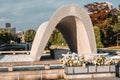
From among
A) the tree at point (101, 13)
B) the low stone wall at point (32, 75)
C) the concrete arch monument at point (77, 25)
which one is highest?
the tree at point (101, 13)

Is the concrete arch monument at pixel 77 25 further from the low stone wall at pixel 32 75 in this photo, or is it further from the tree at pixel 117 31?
the tree at pixel 117 31

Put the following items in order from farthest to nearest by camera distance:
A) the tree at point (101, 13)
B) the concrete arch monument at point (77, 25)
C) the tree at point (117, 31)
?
the tree at point (101, 13), the tree at point (117, 31), the concrete arch monument at point (77, 25)

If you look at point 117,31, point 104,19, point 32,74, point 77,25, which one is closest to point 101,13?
point 104,19

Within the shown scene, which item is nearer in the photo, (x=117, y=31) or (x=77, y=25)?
(x=77, y=25)

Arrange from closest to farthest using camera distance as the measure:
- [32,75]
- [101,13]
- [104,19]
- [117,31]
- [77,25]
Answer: [32,75]
[77,25]
[117,31]
[101,13]
[104,19]

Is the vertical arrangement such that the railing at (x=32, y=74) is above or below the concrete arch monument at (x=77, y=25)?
below

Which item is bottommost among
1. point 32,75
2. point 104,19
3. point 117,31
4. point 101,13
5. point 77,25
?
point 32,75

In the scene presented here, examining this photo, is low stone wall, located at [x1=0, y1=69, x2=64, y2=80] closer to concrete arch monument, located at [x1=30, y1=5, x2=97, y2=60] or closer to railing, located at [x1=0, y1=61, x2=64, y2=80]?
railing, located at [x1=0, y1=61, x2=64, y2=80]

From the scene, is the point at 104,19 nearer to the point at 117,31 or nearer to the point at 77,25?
the point at 117,31

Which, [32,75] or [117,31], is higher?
[117,31]

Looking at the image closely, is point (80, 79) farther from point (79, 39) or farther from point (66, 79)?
point (79, 39)

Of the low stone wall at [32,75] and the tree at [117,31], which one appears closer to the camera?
the low stone wall at [32,75]

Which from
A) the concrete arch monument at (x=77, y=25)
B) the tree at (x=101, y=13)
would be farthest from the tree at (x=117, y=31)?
the concrete arch monument at (x=77, y=25)

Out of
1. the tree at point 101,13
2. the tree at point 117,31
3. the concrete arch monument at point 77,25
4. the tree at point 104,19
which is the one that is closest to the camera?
the concrete arch monument at point 77,25
